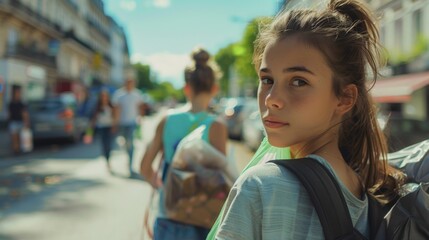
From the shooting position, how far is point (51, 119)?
1623cm

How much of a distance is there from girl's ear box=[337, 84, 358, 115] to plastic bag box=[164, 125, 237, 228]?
1037mm

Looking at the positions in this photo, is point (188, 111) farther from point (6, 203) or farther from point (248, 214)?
point (6, 203)

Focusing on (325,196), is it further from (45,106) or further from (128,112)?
(45,106)

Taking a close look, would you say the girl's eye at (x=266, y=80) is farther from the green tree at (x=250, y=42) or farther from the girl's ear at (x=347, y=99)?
the green tree at (x=250, y=42)

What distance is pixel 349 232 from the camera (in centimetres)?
104

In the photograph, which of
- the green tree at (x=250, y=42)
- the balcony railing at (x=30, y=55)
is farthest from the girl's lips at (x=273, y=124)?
the balcony railing at (x=30, y=55)

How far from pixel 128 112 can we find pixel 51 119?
7.19m

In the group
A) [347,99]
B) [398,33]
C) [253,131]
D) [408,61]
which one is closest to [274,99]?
[347,99]

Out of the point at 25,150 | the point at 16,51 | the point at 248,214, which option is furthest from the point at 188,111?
the point at 16,51

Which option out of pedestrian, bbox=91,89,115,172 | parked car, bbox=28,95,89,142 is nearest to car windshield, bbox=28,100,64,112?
parked car, bbox=28,95,89,142

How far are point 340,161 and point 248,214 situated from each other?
318mm

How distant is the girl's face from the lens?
3.76 ft

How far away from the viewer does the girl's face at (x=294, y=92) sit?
1.14 metres

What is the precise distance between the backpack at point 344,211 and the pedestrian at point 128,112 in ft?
29.2
